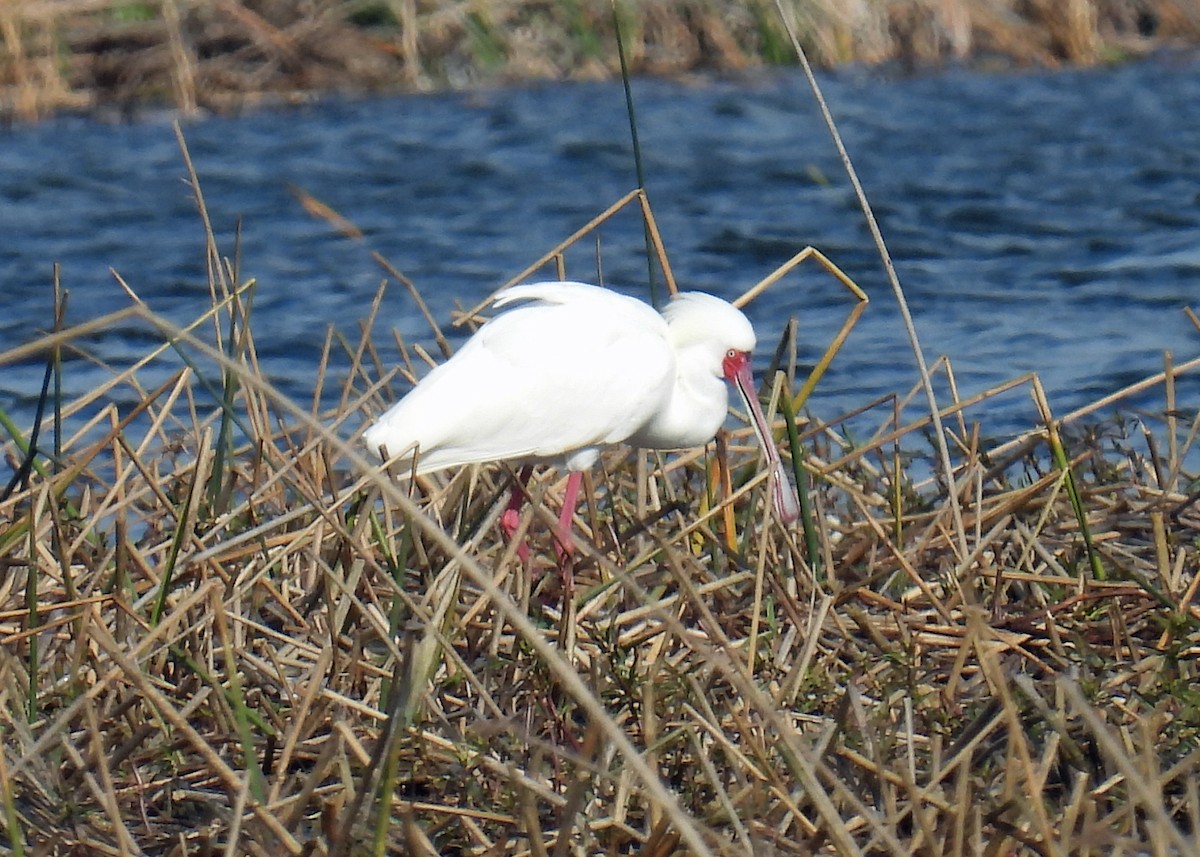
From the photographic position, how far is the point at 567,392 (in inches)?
157

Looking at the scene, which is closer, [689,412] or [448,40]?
[689,412]

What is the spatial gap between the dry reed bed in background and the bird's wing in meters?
7.23

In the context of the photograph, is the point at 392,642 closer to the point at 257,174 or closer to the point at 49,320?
the point at 49,320

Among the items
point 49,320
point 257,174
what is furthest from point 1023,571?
point 257,174

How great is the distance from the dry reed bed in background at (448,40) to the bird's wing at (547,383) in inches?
285

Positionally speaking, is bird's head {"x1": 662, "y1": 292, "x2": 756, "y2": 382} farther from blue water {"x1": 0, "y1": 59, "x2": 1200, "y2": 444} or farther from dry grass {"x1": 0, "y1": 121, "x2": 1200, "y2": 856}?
blue water {"x1": 0, "y1": 59, "x2": 1200, "y2": 444}

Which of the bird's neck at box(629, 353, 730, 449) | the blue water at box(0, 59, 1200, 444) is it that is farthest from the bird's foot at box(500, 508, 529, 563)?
the blue water at box(0, 59, 1200, 444)

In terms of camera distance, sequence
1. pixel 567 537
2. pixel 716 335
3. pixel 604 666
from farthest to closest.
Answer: pixel 716 335 < pixel 567 537 < pixel 604 666

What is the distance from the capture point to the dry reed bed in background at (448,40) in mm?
11078

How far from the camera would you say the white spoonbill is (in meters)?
3.90

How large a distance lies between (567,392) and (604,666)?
83cm

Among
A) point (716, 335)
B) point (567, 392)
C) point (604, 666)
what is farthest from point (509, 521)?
point (604, 666)

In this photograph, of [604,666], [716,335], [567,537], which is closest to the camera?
[604,666]

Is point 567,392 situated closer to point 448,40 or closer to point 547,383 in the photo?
point 547,383
